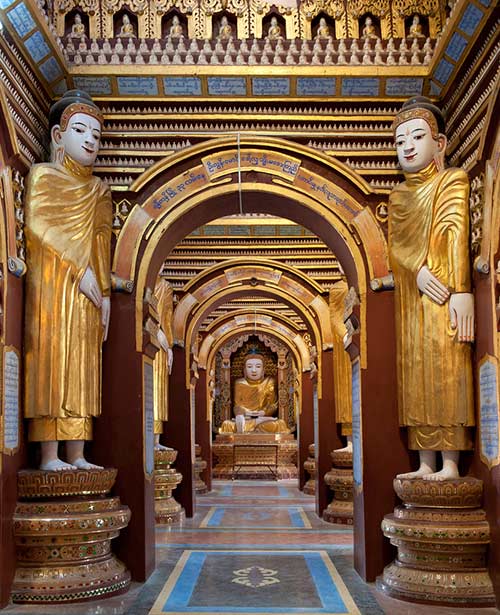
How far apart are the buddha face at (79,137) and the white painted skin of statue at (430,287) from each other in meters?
2.35

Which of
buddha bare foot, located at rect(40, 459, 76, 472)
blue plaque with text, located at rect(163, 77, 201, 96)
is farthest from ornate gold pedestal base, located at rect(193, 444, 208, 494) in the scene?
blue plaque with text, located at rect(163, 77, 201, 96)

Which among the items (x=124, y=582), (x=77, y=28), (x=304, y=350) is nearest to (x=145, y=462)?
(x=124, y=582)

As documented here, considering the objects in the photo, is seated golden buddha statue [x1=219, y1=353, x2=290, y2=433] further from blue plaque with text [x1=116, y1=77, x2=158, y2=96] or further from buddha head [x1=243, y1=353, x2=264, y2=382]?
blue plaque with text [x1=116, y1=77, x2=158, y2=96]

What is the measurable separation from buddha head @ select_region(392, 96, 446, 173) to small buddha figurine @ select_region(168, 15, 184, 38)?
6.11 feet

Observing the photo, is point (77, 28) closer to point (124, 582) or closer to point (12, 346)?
point (12, 346)

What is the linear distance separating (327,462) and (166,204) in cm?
490

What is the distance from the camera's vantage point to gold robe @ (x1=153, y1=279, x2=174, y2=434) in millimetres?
9000

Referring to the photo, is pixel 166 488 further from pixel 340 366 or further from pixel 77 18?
pixel 77 18

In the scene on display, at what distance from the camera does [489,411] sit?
4805mm

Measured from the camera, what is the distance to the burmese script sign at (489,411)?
Result: 4.69 meters

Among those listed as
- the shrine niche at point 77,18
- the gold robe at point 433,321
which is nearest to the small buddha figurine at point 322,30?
→ the gold robe at point 433,321

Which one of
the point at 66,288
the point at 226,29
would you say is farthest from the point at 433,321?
the point at 226,29

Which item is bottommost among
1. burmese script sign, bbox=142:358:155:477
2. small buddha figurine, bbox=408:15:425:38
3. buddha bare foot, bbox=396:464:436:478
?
buddha bare foot, bbox=396:464:436:478

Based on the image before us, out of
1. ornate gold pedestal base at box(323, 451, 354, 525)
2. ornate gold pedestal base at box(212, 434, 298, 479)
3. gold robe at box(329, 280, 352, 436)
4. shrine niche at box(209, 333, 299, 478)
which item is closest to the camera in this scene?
ornate gold pedestal base at box(323, 451, 354, 525)
